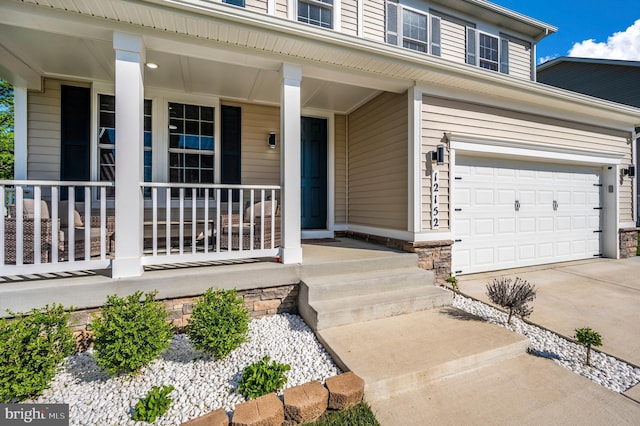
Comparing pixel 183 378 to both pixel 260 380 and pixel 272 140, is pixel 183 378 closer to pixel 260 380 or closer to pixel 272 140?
pixel 260 380

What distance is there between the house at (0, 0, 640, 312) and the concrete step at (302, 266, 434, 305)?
454mm

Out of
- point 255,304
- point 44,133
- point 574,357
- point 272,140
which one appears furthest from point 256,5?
point 574,357

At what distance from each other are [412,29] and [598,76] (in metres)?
8.88

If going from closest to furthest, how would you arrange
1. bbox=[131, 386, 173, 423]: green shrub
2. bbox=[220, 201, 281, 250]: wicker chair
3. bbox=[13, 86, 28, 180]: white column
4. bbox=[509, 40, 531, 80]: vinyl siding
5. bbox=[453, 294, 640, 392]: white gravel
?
1. bbox=[131, 386, 173, 423]: green shrub
2. bbox=[453, 294, 640, 392]: white gravel
3. bbox=[220, 201, 281, 250]: wicker chair
4. bbox=[13, 86, 28, 180]: white column
5. bbox=[509, 40, 531, 80]: vinyl siding

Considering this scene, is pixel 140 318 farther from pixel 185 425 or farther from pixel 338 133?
pixel 338 133

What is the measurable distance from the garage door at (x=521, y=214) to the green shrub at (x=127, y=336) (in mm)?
4251

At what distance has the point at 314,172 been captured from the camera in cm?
571

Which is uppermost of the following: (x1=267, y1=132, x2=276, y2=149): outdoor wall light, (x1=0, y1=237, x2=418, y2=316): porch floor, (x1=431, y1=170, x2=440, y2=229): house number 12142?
(x1=267, y1=132, x2=276, y2=149): outdoor wall light

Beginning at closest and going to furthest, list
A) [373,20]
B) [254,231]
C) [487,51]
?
[254,231]
[373,20]
[487,51]

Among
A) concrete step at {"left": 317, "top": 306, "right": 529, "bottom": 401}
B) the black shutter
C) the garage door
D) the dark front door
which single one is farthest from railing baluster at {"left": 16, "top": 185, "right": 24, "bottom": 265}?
the garage door

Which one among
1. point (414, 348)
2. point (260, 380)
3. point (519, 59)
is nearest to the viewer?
point (260, 380)

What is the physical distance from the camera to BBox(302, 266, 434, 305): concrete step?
315cm

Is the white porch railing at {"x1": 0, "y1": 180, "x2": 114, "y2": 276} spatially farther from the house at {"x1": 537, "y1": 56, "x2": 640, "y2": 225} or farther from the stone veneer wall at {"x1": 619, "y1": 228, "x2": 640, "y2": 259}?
the house at {"x1": 537, "y1": 56, "x2": 640, "y2": 225}

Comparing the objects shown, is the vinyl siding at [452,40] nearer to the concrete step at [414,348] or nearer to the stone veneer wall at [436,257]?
the stone veneer wall at [436,257]
